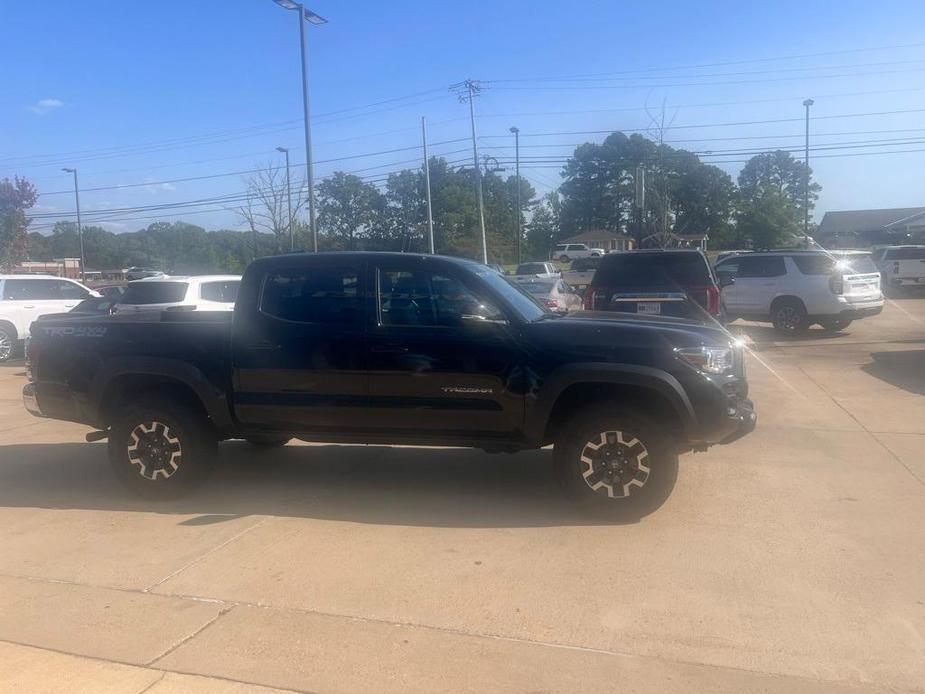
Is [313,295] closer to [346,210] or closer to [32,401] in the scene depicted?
[32,401]

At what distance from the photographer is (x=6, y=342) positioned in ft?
52.0

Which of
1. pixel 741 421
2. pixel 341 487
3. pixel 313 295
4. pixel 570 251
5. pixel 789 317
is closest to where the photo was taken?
pixel 741 421

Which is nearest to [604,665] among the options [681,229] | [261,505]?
[261,505]

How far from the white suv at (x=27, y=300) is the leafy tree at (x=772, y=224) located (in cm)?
3627

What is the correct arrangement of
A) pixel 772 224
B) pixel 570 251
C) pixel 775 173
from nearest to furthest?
pixel 772 224 < pixel 570 251 < pixel 775 173

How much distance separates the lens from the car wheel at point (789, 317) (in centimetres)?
1661

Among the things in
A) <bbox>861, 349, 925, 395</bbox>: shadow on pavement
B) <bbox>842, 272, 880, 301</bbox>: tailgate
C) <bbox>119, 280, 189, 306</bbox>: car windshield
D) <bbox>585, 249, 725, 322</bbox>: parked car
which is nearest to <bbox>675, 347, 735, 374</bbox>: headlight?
<bbox>585, 249, 725, 322</bbox>: parked car

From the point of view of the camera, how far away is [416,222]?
36.1 m

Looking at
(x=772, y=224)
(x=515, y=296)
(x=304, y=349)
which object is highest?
(x=772, y=224)

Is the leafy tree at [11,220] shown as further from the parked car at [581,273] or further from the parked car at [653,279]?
the parked car at [653,279]

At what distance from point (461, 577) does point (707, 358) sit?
2334 mm

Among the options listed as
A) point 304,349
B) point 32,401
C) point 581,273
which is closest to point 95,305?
point 32,401

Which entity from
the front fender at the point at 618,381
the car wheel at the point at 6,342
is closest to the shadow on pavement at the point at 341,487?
the front fender at the point at 618,381

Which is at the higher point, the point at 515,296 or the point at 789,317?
the point at 515,296
